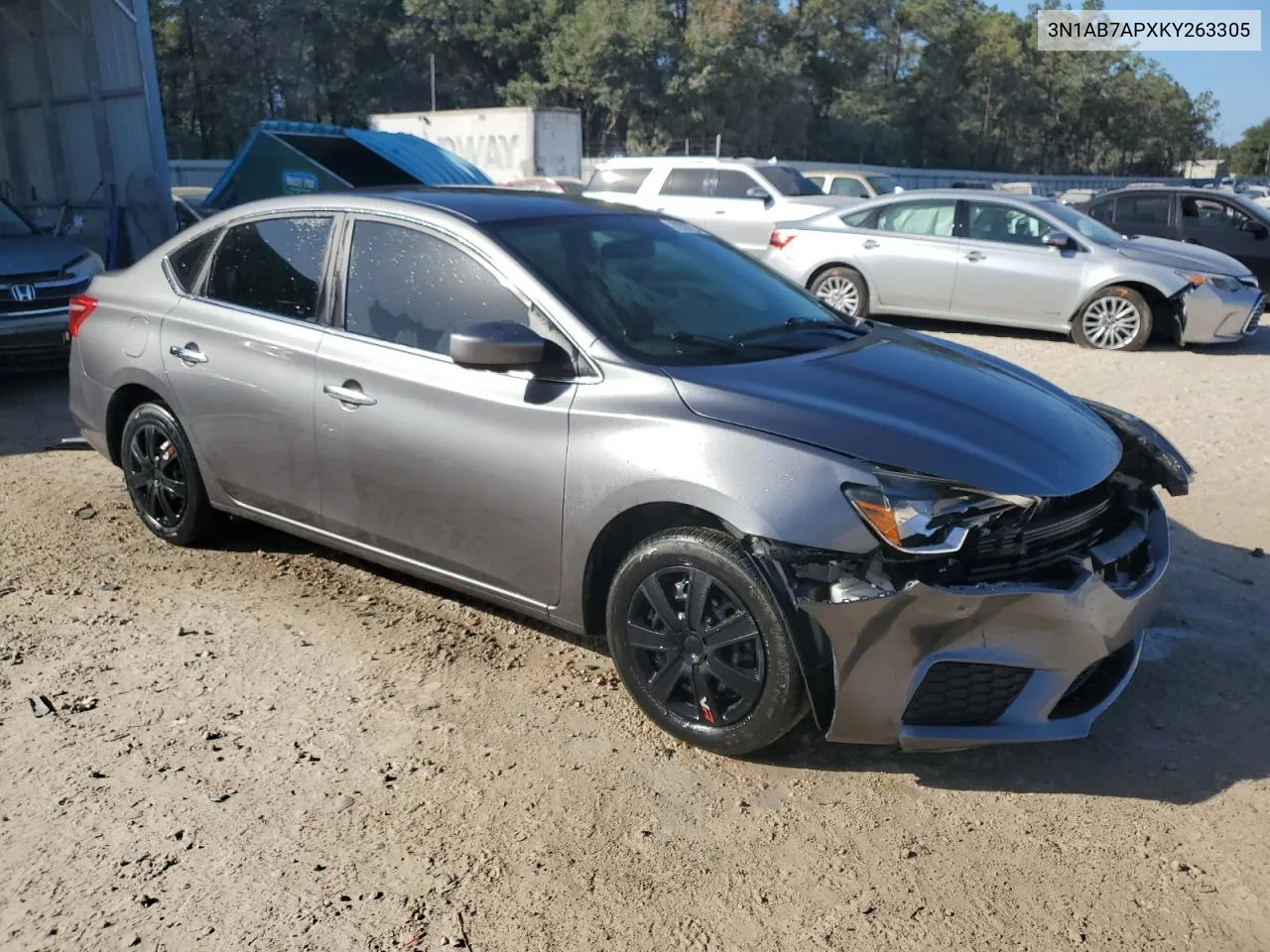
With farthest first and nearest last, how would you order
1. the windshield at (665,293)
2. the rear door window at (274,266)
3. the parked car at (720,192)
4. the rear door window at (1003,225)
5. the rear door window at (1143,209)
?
the parked car at (720,192), the rear door window at (1143,209), the rear door window at (1003,225), the rear door window at (274,266), the windshield at (665,293)

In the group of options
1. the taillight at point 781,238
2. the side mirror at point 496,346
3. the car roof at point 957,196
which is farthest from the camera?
the taillight at point 781,238

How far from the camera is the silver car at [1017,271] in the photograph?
10.5 metres

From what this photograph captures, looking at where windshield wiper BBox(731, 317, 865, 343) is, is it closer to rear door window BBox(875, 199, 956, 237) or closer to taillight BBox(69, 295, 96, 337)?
taillight BBox(69, 295, 96, 337)

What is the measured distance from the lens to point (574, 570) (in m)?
3.57

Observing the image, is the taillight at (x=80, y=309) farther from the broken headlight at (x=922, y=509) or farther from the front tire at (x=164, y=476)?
the broken headlight at (x=922, y=509)

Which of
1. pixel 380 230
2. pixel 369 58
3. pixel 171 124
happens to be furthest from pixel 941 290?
pixel 369 58

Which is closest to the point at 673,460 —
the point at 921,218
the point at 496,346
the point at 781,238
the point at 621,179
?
the point at 496,346

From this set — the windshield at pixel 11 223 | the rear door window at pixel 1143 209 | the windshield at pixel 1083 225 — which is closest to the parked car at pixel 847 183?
the rear door window at pixel 1143 209

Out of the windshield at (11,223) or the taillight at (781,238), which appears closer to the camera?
the windshield at (11,223)

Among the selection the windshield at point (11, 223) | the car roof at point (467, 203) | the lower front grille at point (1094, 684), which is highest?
the car roof at point (467, 203)

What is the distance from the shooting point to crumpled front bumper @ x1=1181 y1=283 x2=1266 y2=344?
407 inches

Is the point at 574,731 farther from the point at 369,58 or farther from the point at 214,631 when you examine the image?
the point at 369,58

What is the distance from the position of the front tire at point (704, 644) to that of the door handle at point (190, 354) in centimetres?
228

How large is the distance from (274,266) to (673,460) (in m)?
2.24
